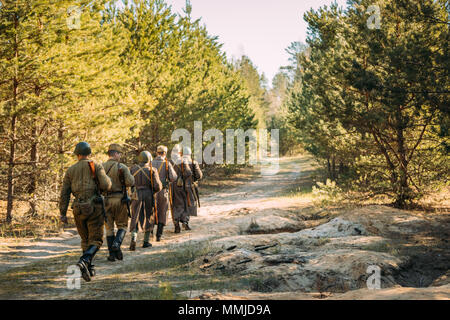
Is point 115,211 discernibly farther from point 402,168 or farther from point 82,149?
point 402,168

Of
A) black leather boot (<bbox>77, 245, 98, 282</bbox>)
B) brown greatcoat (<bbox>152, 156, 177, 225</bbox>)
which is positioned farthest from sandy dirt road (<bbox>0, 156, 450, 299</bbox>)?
brown greatcoat (<bbox>152, 156, 177, 225</bbox>)

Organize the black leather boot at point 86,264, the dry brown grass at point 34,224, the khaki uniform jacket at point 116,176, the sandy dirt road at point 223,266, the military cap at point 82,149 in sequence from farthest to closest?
1. the dry brown grass at point 34,224
2. the khaki uniform jacket at point 116,176
3. the military cap at point 82,149
4. the black leather boot at point 86,264
5. the sandy dirt road at point 223,266

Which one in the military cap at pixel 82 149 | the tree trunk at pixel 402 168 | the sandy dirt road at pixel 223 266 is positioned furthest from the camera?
the tree trunk at pixel 402 168

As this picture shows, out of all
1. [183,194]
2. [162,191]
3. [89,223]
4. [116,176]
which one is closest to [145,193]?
[162,191]

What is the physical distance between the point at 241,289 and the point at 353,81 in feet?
24.3

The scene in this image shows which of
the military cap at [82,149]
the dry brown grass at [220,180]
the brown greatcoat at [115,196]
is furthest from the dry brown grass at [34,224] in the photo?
the dry brown grass at [220,180]

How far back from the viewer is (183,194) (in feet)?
34.0

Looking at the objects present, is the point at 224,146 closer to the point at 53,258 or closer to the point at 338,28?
the point at 338,28

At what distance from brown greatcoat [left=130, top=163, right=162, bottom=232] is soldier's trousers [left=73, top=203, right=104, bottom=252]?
2172mm

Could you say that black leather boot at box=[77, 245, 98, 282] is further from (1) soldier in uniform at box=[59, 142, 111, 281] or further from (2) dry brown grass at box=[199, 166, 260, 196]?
(2) dry brown grass at box=[199, 166, 260, 196]

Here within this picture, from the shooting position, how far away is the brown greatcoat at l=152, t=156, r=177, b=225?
8.89m

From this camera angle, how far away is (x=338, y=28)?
12.0 meters

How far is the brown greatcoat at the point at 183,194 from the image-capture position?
33.6 ft

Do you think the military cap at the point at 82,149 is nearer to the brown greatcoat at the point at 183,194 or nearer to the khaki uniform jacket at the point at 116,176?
the khaki uniform jacket at the point at 116,176
